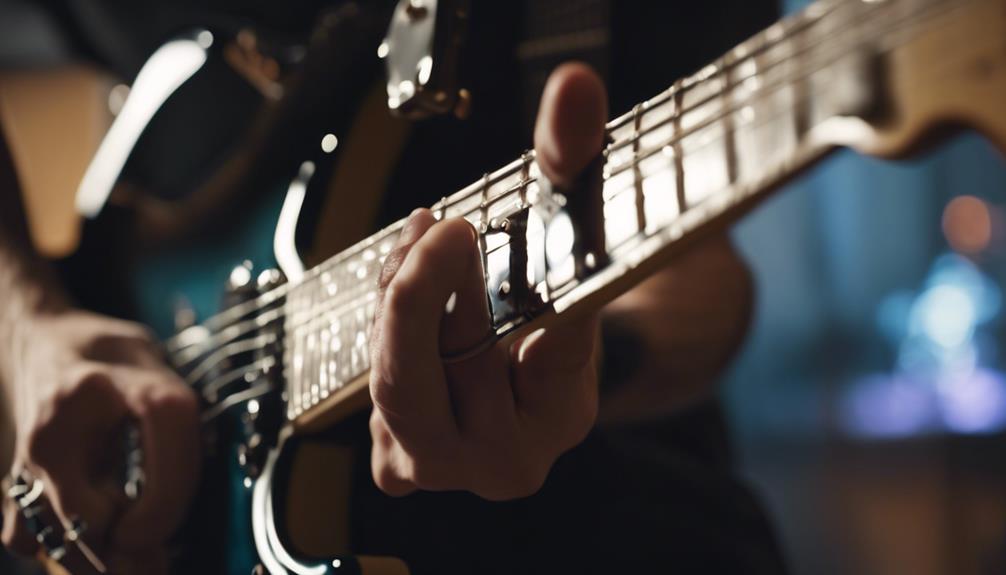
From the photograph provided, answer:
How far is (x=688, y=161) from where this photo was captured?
316 millimetres

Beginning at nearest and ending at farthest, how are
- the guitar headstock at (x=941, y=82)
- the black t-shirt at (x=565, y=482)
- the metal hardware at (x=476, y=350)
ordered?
1. the guitar headstock at (x=941, y=82)
2. the metal hardware at (x=476, y=350)
3. the black t-shirt at (x=565, y=482)

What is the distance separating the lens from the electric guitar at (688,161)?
0.84 feet

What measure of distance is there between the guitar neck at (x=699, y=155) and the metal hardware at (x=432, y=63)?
0.06 meters

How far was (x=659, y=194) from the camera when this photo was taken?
1.04ft

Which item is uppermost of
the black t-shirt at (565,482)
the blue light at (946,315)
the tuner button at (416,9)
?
the tuner button at (416,9)

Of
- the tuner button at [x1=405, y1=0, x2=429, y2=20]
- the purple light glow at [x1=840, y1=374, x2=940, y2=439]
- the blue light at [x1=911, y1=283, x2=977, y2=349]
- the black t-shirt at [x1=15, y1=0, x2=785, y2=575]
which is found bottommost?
the purple light glow at [x1=840, y1=374, x2=940, y2=439]

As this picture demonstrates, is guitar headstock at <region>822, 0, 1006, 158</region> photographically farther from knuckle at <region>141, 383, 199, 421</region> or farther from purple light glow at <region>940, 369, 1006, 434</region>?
purple light glow at <region>940, 369, 1006, 434</region>

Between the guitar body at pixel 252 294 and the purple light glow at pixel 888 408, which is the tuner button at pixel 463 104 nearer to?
the guitar body at pixel 252 294

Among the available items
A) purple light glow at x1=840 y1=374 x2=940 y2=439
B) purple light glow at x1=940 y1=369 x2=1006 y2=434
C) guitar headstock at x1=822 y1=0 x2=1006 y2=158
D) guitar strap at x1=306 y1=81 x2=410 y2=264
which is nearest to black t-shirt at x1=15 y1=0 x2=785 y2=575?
guitar strap at x1=306 y1=81 x2=410 y2=264

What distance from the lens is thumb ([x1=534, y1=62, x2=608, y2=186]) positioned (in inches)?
11.8

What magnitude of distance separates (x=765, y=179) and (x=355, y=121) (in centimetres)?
34

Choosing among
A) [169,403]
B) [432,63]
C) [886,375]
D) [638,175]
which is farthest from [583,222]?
[886,375]

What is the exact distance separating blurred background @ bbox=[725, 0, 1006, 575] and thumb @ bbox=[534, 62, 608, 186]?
1.90 metres

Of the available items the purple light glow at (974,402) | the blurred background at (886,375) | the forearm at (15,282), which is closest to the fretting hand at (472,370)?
the forearm at (15,282)
